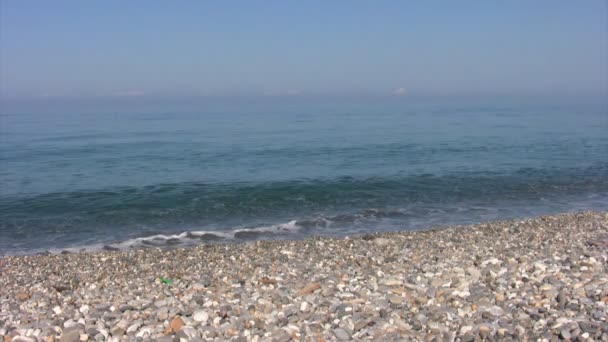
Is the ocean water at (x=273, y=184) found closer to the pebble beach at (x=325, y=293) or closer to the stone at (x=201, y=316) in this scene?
the pebble beach at (x=325, y=293)

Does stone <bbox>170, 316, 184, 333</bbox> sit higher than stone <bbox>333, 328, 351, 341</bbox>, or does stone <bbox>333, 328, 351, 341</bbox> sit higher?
stone <bbox>170, 316, 184, 333</bbox>

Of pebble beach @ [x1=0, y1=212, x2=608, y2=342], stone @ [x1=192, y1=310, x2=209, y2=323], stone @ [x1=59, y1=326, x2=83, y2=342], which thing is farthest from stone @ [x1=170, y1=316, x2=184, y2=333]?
stone @ [x1=59, y1=326, x2=83, y2=342]

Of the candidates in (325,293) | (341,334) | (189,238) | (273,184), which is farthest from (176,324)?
(273,184)

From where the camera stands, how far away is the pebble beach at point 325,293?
256 inches

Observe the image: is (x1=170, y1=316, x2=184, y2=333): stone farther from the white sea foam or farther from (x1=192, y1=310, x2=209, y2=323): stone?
the white sea foam

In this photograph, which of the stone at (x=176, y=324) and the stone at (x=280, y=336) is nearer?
the stone at (x=280, y=336)

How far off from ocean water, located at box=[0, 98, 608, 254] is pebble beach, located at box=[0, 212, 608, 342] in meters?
4.27

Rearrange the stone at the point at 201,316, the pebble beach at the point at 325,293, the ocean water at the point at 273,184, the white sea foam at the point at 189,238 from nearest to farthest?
the pebble beach at the point at 325,293
the stone at the point at 201,316
the white sea foam at the point at 189,238
the ocean water at the point at 273,184

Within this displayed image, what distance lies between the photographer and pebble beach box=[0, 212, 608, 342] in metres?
6.50

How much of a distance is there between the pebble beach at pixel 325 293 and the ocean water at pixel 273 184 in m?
4.27

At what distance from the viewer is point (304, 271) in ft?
29.5

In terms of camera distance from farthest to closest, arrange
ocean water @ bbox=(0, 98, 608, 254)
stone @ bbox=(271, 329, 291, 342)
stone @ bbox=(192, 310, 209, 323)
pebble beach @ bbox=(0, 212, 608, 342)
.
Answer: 1. ocean water @ bbox=(0, 98, 608, 254)
2. stone @ bbox=(192, 310, 209, 323)
3. pebble beach @ bbox=(0, 212, 608, 342)
4. stone @ bbox=(271, 329, 291, 342)

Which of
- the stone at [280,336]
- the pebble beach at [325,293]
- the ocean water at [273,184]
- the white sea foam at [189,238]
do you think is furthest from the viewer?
the ocean water at [273,184]

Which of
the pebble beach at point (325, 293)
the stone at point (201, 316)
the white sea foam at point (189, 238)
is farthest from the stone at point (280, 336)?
the white sea foam at point (189, 238)
